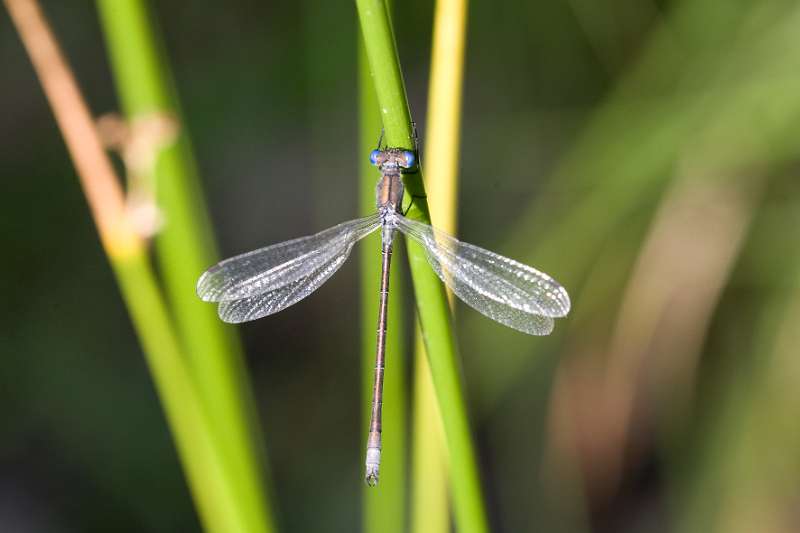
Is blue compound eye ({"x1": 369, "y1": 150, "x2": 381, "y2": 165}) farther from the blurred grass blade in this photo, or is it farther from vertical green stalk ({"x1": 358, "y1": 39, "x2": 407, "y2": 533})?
the blurred grass blade

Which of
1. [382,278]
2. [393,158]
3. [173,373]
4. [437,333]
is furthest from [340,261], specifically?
[437,333]

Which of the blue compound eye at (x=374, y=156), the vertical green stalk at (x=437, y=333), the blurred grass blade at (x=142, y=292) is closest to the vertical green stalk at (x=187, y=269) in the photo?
the blurred grass blade at (x=142, y=292)

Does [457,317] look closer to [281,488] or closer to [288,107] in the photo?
[281,488]

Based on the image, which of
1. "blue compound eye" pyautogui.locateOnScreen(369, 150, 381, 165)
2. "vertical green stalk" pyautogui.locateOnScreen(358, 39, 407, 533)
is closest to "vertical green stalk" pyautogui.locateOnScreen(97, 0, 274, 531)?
"vertical green stalk" pyautogui.locateOnScreen(358, 39, 407, 533)

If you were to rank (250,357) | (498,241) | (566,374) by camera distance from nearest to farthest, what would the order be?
(566,374) < (498,241) < (250,357)

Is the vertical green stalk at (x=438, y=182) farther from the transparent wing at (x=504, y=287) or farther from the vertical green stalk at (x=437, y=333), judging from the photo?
the vertical green stalk at (x=437, y=333)

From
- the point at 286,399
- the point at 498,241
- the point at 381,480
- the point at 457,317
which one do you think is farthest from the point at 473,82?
the point at 381,480

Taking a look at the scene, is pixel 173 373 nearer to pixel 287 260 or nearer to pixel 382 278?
pixel 382 278

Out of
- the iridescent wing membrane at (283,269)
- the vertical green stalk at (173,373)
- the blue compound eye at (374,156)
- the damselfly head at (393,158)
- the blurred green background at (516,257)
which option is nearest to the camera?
the damselfly head at (393,158)
